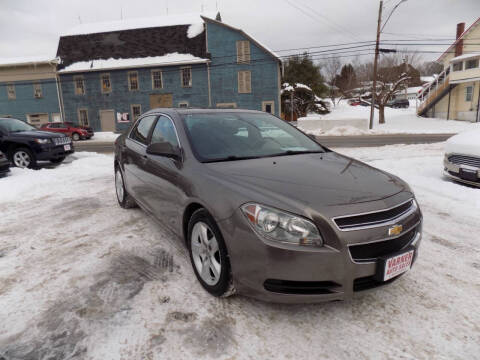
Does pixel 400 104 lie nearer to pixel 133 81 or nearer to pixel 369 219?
pixel 133 81

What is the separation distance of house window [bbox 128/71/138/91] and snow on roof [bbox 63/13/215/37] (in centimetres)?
474

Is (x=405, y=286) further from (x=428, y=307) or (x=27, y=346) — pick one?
(x=27, y=346)

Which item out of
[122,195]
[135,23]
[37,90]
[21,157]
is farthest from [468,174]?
[37,90]

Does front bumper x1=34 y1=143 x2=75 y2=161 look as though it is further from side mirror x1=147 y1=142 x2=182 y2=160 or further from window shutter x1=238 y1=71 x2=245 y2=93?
window shutter x1=238 y1=71 x2=245 y2=93

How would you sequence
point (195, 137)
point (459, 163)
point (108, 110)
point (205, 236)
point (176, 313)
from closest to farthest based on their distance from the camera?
point (176, 313) → point (205, 236) → point (195, 137) → point (459, 163) → point (108, 110)

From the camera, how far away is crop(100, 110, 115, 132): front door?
3057cm

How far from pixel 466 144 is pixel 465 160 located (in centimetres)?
29

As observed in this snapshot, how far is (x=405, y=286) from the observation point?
286 centimetres

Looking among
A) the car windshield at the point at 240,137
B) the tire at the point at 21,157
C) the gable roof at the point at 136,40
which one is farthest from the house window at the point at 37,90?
the car windshield at the point at 240,137

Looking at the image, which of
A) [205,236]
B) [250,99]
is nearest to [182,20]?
[250,99]

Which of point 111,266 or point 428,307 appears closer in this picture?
point 428,307

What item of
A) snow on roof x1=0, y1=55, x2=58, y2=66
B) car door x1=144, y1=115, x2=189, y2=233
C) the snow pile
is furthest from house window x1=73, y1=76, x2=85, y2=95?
car door x1=144, y1=115, x2=189, y2=233

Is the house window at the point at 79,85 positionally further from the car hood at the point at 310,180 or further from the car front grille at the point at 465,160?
the car hood at the point at 310,180

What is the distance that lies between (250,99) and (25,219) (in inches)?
988
